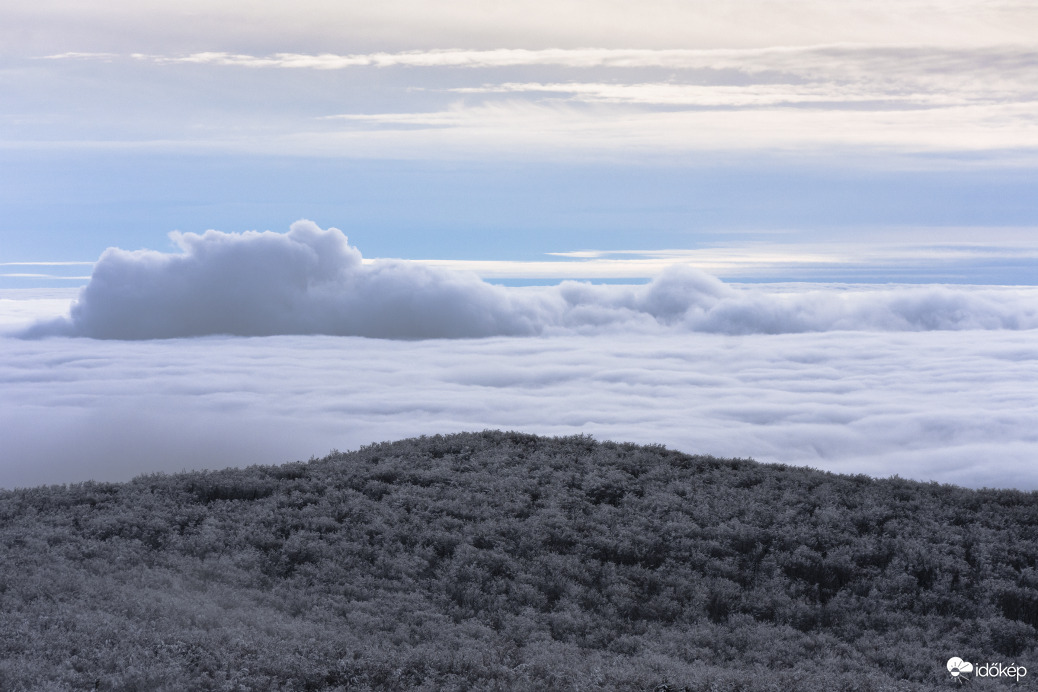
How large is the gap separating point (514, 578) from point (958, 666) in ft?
21.3

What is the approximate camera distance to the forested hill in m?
9.16

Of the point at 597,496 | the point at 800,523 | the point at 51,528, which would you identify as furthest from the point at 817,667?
the point at 51,528

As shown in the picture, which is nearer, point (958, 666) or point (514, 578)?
point (958, 666)

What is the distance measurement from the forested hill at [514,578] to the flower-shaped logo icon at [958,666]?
0.16 meters

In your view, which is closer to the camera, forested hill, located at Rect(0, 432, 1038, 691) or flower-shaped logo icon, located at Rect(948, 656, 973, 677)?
forested hill, located at Rect(0, 432, 1038, 691)

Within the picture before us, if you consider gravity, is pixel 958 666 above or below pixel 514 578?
below

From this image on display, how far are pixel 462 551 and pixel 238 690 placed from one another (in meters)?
5.51

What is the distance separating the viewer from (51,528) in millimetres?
14477

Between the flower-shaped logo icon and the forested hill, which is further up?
the forested hill

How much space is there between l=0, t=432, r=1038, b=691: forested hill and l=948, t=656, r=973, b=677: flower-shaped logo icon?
0.16 metres

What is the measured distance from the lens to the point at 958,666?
1042 centimetres

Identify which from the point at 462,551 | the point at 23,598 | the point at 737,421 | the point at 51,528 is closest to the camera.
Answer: the point at 23,598

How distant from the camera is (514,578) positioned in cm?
1284

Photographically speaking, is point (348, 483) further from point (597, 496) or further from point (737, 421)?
point (737, 421)
